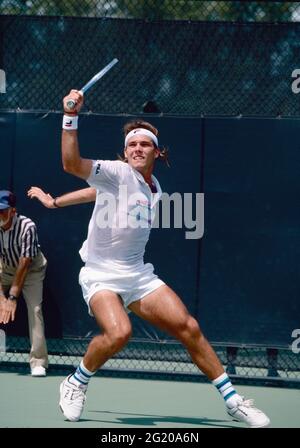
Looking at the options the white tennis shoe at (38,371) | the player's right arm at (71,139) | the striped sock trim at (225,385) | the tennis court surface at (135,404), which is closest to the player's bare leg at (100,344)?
the tennis court surface at (135,404)

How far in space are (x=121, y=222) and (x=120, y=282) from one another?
369mm

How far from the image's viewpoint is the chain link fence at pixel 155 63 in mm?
8320

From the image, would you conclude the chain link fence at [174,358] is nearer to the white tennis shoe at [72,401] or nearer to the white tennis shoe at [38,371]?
the white tennis shoe at [38,371]

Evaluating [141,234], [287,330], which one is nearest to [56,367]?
[287,330]

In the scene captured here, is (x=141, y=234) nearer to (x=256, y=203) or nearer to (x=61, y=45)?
(x=256, y=203)

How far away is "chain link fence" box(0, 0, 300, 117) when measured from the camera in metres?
8.32

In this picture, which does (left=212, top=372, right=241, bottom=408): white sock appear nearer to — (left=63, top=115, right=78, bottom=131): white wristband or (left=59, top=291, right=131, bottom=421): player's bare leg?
(left=59, top=291, right=131, bottom=421): player's bare leg

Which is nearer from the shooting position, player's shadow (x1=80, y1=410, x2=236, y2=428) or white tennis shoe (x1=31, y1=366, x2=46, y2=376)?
player's shadow (x1=80, y1=410, x2=236, y2=428)

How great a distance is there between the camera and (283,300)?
8281 mm

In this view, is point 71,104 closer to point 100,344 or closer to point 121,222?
point 121,222

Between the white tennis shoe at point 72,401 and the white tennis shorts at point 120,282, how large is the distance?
49cm

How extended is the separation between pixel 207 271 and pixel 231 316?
1.32ft

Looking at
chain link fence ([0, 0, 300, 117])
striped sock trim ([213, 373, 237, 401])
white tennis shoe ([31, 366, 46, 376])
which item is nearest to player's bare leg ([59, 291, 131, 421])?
striped sock trim ([213, 373, 237, 401])
